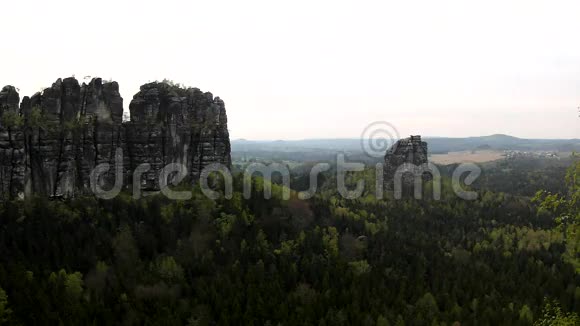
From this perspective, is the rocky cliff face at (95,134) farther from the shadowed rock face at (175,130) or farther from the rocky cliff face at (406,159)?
the rocky cliff face at (406,159)

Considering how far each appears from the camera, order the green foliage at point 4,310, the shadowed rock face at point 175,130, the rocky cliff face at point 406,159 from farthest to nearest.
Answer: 1. the rocky cliff face at point 406,159
2. the shadowed rock face at point 175,130
3. the green foliage at point 4,310

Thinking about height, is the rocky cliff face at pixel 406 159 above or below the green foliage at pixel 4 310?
above

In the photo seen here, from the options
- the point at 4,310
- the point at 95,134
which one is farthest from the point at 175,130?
the point at 4,310

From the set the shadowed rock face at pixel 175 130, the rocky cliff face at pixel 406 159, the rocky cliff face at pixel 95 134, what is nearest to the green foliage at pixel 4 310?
the rocky cliff face at pixel 95 134

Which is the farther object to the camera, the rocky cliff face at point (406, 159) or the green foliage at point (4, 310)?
the rocky cliff face at point (406, 159)

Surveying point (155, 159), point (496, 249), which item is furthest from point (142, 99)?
point (496, 249)

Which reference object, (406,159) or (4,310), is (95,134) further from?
(406,159)

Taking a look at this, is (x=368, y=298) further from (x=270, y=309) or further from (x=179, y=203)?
(x=179, y=203)
